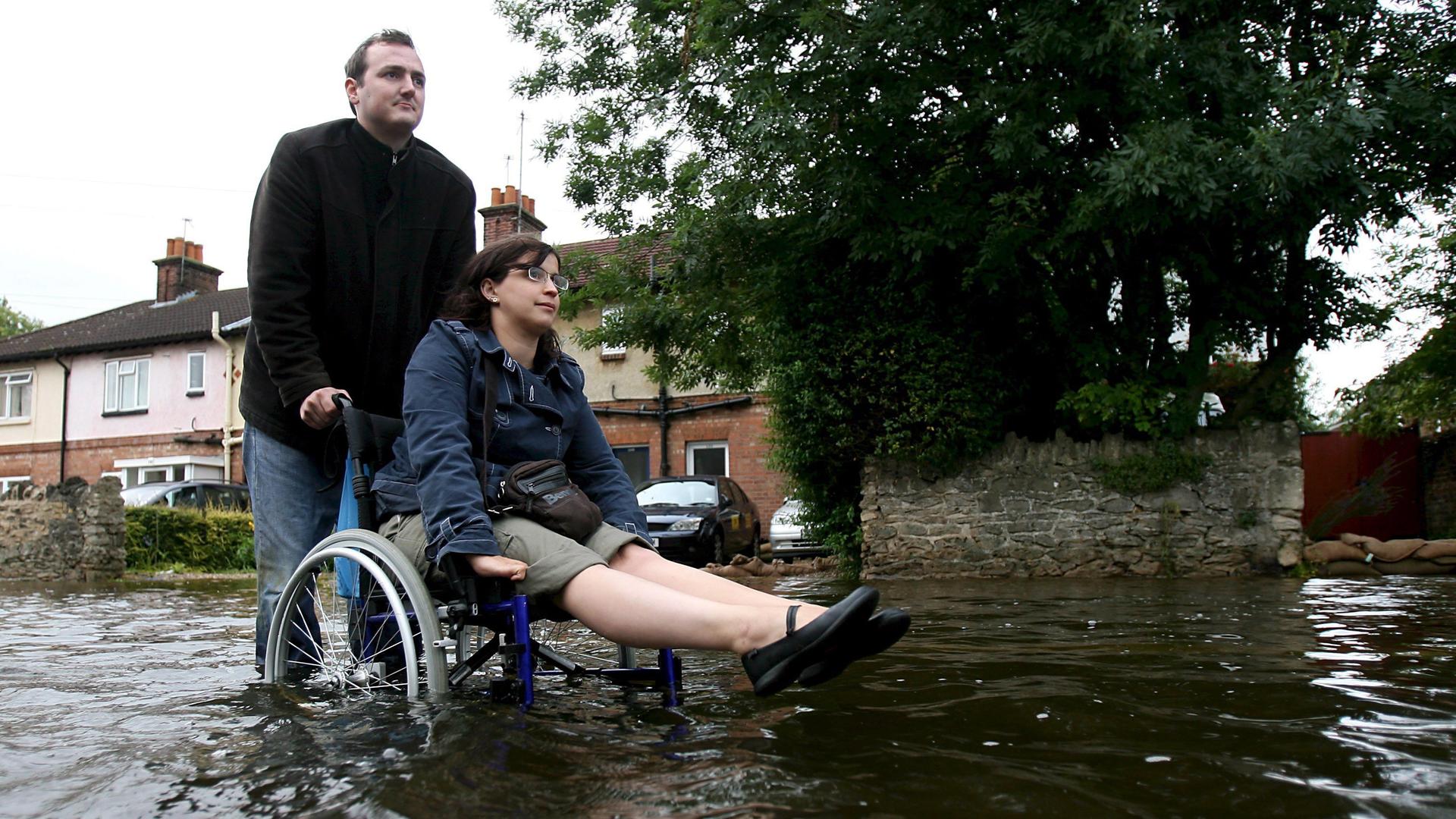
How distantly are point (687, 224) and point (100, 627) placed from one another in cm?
674

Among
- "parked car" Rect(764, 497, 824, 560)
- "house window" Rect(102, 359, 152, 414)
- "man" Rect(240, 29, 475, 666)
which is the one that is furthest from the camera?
"house window" Rect(102, 359, 152, 414)

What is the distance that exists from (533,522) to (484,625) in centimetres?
32

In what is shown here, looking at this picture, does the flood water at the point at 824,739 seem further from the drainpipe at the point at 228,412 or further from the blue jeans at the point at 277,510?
the drainpipe at the point at 228,412

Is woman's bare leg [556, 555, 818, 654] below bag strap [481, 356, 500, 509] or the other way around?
below

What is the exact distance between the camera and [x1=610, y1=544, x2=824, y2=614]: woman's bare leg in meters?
2.84

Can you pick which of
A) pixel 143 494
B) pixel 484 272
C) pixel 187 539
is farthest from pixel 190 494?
pixel 484 272

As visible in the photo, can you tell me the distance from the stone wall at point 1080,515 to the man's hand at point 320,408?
8970mm

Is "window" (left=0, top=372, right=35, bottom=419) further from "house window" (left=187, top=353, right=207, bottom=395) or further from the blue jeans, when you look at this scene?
the blue jeans

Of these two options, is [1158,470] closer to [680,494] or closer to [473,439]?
[680,494]

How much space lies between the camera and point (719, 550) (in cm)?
1745

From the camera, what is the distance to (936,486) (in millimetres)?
11984

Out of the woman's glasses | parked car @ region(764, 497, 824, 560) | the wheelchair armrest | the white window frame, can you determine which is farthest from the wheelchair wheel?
the white window frame

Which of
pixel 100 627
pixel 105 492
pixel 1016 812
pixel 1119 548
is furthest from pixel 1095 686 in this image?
pixel 105 492

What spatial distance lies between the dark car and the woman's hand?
12785 millimetres
